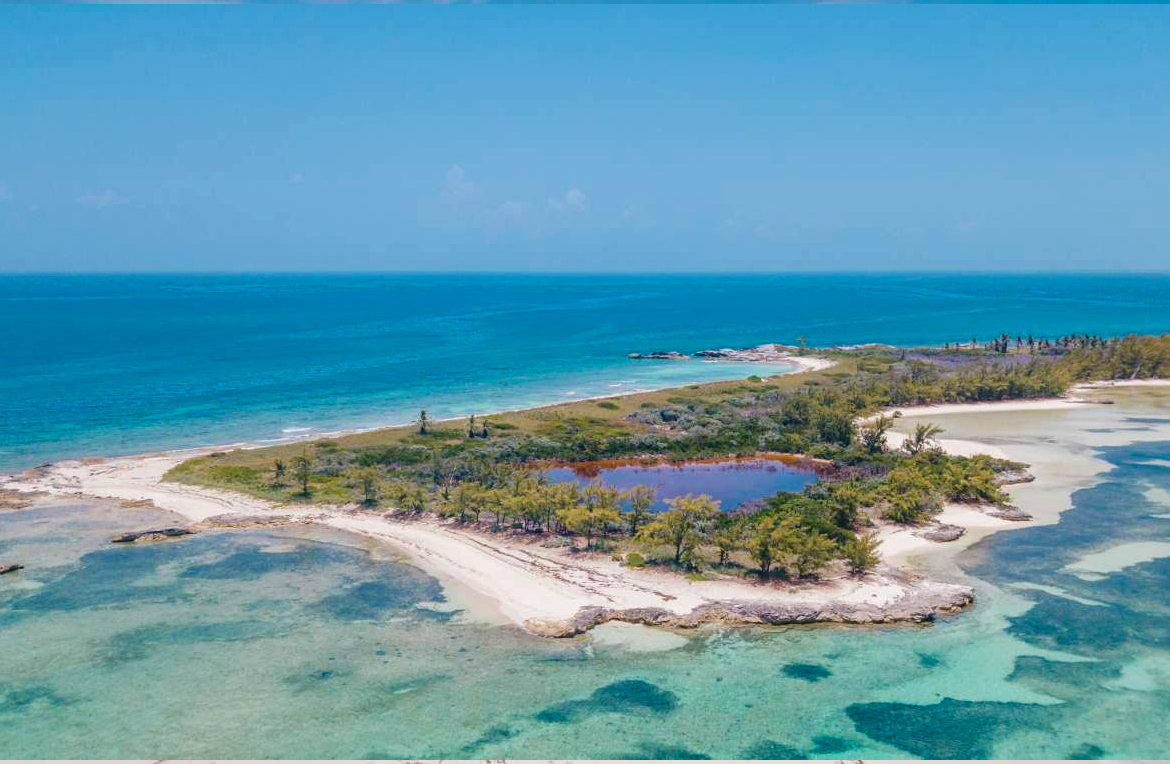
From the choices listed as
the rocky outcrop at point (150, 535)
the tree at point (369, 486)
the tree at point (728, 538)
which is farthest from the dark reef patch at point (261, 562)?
the tree at point (728, 538)

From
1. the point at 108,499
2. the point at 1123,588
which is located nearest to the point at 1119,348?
the point at 1123,588

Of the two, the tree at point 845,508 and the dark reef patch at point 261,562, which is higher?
the tree at point 845,508

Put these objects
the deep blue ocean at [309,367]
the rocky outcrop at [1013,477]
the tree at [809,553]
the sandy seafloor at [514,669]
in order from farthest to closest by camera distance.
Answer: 1. the deep blue ocean at [309,367]
2. the rocky outcrop at [1013,477]
3. the tree at [809,553]
4. the sandy seafloor at [514,669]

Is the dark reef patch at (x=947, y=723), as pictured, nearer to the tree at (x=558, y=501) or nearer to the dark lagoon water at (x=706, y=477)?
the tree at (x=558, y=501)

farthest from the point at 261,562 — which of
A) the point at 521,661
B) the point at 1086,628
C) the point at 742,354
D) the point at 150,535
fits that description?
the point at 742,354

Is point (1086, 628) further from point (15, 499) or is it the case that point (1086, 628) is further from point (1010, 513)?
point (15, 499)
